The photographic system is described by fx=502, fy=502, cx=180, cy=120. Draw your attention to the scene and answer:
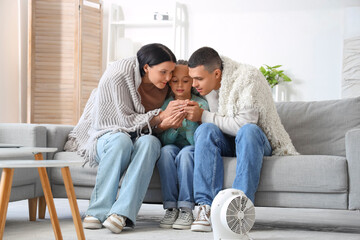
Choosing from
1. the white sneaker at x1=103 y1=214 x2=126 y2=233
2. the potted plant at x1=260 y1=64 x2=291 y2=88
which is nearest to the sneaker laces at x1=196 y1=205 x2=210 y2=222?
the white sneaker at x1=103 y1=214 x2=126 y2=233

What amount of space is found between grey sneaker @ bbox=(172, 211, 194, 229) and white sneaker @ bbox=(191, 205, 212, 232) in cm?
6

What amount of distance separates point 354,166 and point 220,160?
0.58m

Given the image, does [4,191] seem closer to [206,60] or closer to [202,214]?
[202,214]

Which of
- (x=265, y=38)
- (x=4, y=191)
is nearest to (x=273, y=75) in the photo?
(x=265, y=38)

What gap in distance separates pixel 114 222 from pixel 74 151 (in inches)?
27.9

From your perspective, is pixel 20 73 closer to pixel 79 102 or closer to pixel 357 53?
pixel 79 102

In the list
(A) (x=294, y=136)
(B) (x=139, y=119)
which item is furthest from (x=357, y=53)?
(B) (x=139, y=119)

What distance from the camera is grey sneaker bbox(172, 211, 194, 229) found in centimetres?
221

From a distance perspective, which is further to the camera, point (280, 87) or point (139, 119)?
point (280, 87)

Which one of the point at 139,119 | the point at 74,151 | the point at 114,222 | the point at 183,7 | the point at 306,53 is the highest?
the point at 183,7

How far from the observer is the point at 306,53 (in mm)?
4895

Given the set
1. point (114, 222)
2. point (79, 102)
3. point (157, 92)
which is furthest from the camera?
point (79, 102)

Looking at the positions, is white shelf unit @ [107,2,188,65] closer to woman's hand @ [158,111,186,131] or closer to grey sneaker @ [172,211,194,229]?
→ woman's hand @ [158,111,186,131]

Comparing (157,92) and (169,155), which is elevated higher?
(157,92)
